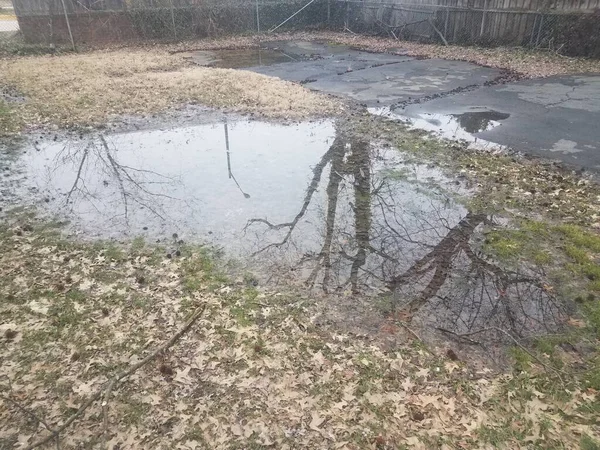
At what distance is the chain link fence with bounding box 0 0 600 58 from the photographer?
1417cm

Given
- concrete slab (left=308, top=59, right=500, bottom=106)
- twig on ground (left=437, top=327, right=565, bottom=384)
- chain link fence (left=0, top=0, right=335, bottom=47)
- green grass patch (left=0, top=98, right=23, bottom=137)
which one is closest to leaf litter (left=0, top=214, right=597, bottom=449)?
twig on ground (left=437, top=327, right=565, bottom=384)

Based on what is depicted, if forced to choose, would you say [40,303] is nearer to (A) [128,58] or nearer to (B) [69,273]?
(B) [69,273]

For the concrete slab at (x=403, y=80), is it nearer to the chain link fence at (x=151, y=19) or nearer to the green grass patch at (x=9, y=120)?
the green grass patch at (x=9, y=120)

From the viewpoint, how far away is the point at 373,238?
4984mm

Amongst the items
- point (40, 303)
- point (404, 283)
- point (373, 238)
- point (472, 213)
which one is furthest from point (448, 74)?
point (40, 303)

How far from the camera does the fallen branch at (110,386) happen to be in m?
2.80

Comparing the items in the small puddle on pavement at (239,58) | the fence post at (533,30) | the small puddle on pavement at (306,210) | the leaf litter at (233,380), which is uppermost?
the fence post at (533,30)

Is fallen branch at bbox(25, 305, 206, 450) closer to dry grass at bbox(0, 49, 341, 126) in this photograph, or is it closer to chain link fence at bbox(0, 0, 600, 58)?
dry grass at bbox(0, 49, 341, 126)

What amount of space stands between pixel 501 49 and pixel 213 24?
13.0 metres

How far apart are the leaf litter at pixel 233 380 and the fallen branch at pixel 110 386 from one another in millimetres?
49

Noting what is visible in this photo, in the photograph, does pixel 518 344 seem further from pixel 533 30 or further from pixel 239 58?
pixel 239 58

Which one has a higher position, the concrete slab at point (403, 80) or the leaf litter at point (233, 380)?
the concrete slab at point (403, 80)

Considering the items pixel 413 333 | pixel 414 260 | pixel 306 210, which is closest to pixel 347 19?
pixel 306 210

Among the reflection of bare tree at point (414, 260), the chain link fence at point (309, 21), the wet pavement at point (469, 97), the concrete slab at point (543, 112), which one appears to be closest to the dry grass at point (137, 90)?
the wet pavement at point (469, 97)
